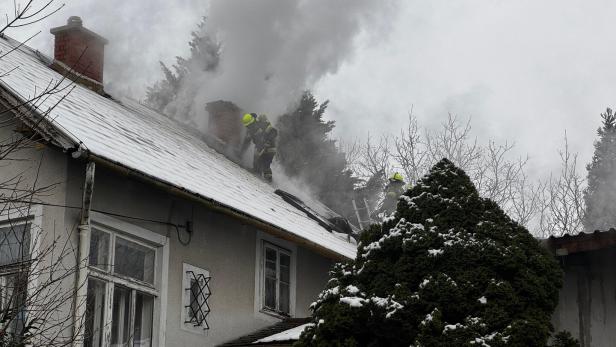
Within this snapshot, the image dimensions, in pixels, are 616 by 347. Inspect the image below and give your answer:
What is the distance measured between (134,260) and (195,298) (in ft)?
3.96

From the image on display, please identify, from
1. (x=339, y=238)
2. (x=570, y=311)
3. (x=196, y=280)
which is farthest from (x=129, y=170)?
(x=339, y=238)

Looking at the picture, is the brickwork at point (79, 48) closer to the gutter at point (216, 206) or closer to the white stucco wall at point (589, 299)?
the gutter at point (216, 206)

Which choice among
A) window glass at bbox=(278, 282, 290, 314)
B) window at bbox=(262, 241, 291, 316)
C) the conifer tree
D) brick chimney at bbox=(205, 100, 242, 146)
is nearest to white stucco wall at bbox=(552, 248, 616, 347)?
window at bbox=(262, 241, 291, 316)

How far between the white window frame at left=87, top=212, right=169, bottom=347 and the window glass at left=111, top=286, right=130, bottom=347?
85 mm

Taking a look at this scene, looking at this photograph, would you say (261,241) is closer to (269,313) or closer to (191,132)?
(269,313)

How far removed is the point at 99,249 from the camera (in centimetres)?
1138

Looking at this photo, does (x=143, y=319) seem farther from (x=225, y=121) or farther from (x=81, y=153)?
(x=225, y=121)

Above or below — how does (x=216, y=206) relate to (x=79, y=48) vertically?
below

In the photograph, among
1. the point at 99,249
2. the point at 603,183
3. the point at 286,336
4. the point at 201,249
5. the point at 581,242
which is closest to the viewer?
the point at 581,242

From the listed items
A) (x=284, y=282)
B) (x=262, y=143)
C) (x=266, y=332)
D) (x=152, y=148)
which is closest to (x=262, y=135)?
(x=262, y=143)

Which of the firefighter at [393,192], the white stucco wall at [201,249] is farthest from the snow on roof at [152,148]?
the firefighter at [393,192]

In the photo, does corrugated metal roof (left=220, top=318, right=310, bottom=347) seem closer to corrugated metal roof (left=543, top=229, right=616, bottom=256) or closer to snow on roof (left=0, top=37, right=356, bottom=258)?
snow on roof (left=0, top=37, right=356, bottom=258)

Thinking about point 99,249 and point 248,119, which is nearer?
point 99,249

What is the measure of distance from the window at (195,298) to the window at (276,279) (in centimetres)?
147
